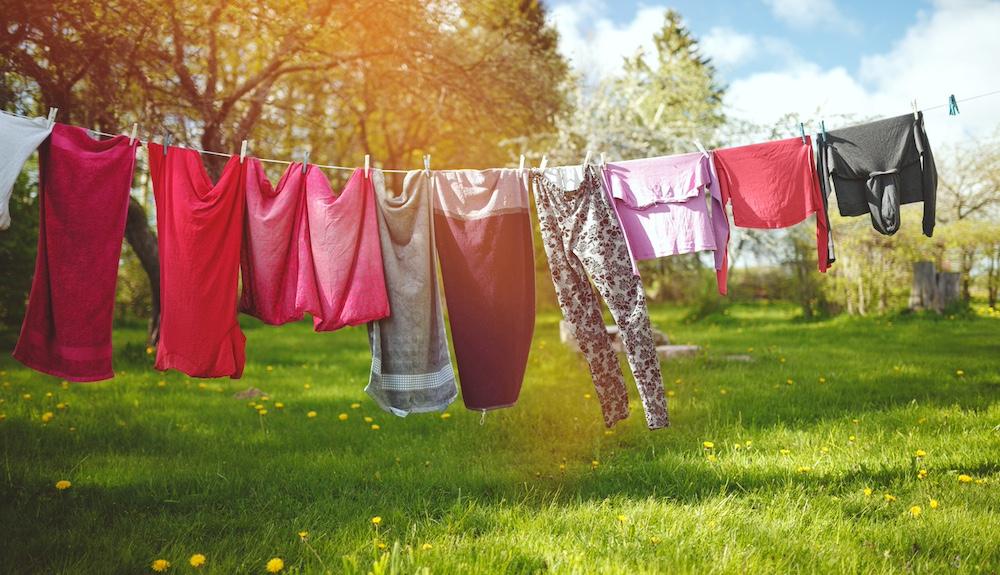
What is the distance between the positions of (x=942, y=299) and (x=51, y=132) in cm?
1271

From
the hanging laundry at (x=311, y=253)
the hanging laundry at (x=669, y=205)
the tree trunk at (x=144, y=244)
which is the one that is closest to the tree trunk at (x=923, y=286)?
the hanging laundry at (x=669, y=205)

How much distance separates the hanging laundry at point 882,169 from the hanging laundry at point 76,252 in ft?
12.1

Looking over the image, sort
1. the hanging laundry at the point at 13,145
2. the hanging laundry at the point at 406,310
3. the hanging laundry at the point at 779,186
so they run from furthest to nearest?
the hanging laundry at the point at 779,186 → the hanging laundry at the point at 406,310 → the hanging laundry at the point at 13,145

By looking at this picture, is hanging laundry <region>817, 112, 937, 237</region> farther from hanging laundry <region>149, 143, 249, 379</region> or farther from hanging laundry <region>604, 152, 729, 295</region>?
A: hanging laundry <region>149, 143, 249, 379</region>

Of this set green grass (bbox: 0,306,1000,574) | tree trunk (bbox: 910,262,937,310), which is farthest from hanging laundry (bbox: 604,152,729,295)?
tree trunk (bbox: 910,262,937,310)

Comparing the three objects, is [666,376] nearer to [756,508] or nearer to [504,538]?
[756,508]

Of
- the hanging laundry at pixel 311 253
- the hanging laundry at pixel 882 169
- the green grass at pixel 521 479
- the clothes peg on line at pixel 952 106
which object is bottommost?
the green grass at pixel 521 479

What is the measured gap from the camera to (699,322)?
12.8 m

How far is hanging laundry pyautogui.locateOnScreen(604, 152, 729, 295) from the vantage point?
3.55 metres

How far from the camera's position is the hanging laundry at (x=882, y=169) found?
3.53 meters

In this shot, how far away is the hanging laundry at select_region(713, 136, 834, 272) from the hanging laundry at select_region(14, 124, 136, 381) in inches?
124

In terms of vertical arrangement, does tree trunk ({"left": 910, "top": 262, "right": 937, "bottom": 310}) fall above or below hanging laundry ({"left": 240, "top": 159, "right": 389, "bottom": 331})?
below

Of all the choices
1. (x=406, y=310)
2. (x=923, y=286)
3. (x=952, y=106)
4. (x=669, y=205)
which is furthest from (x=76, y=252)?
(x=923, y=286)

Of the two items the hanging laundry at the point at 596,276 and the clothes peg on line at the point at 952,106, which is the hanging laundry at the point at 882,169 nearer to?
the clothes peg on line at the point at 952,106
